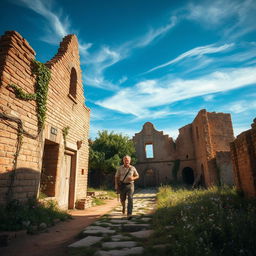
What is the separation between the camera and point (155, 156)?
22656 millimetres

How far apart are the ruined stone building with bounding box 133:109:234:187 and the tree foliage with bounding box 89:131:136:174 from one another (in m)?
3.97

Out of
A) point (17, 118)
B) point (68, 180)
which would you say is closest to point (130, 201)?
point (68, 180)

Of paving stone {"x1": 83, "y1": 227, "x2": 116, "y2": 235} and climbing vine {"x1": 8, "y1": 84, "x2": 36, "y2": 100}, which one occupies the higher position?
climbing vine {"x1": 8, "y1": 84, "x2": 36, "y2": 100}

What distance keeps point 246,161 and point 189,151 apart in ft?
53.5

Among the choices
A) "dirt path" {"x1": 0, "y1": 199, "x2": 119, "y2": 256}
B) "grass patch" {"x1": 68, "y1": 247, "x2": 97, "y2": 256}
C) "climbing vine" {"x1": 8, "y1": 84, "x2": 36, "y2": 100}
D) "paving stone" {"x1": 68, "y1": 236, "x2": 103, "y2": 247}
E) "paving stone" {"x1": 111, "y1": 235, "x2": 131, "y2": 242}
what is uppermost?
"climbing vine" {"x1": 8, "y1": 84, "x2": 36, "y2": 100}

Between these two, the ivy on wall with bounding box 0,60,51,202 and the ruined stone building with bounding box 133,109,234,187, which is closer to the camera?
the ivy on wall with bounding box 0,60,51,202

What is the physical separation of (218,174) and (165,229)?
1261 centimetres

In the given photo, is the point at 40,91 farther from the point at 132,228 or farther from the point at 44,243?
the point at 132,228

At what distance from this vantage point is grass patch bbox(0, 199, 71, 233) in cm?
357

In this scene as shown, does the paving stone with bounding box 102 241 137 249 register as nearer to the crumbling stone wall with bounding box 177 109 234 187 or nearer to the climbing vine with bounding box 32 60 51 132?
the climbing vine with bounding box 32 60 51 132

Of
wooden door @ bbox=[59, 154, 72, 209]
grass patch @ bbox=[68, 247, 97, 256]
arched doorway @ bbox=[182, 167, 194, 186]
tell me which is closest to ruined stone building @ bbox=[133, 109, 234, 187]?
arched doorway @ bbox=[182, 167, 194, 186]

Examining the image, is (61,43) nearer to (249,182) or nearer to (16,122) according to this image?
(16,122)

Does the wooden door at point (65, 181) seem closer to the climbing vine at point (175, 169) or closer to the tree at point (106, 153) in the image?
the tree at point (106, 153)

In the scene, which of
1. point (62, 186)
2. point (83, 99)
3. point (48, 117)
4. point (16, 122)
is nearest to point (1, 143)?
point (16, 122)
